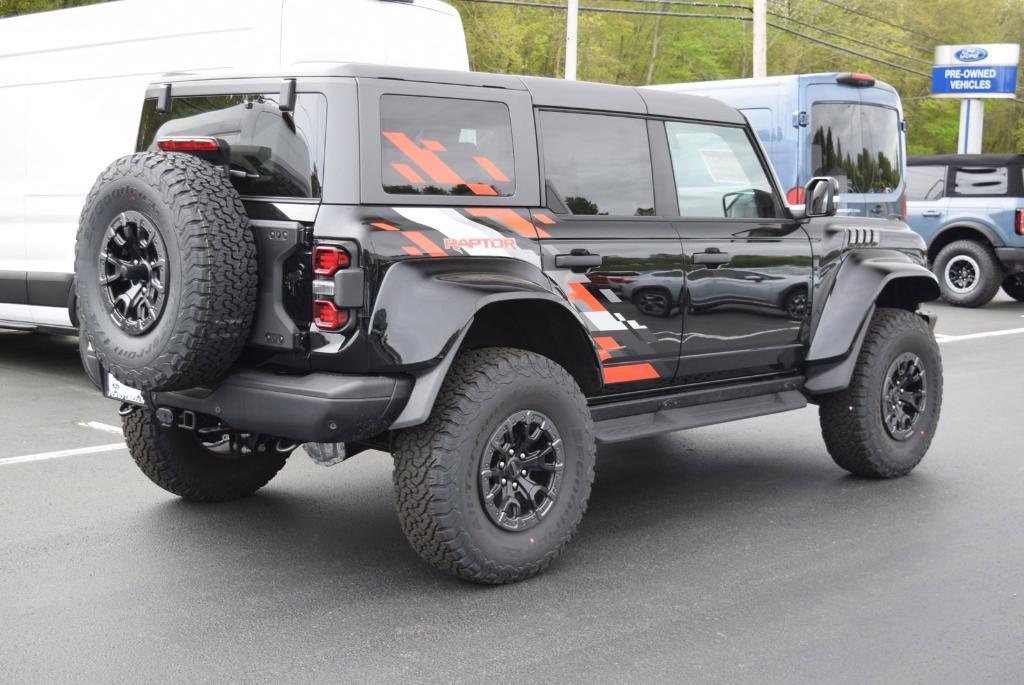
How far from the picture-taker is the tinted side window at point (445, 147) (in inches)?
175

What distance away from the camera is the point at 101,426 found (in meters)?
7.46

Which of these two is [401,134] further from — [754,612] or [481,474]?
[754,612]

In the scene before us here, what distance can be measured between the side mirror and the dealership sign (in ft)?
98.9

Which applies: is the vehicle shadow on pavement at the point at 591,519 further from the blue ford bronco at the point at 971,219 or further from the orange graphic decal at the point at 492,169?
the blue ford bronco at the point at 971,219

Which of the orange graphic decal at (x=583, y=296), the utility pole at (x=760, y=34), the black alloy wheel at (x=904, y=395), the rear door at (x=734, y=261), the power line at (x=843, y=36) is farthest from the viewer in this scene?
the power line at (x=843, y=36)

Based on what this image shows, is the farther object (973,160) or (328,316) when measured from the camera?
(973,160)

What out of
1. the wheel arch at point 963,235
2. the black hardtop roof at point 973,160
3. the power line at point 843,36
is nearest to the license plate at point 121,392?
the black hardtop roof at point 973,160

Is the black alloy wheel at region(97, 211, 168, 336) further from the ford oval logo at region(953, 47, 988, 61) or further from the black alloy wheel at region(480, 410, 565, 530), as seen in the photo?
the ford oval logo at region(953, 47, 988, 61)

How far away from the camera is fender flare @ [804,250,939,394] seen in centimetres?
604

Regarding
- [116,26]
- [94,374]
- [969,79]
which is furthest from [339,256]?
[969,79]

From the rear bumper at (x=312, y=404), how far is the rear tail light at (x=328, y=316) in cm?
18

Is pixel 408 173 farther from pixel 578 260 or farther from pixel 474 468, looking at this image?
pixel 474 468

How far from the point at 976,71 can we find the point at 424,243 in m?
33.1

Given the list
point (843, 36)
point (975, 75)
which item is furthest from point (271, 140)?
point (843, 36)
